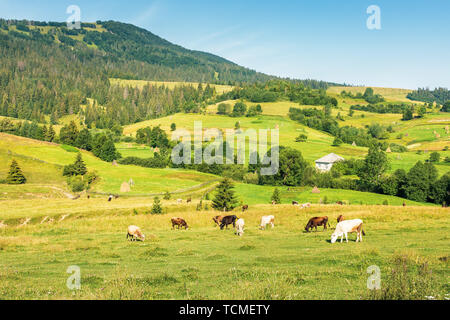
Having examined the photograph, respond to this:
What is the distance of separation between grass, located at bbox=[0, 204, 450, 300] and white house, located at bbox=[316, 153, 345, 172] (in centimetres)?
10184

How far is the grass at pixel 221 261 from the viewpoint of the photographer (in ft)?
40.3

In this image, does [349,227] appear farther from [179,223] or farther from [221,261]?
[179,223]

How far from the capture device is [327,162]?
141m

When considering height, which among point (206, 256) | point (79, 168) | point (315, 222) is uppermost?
point (206, 256)

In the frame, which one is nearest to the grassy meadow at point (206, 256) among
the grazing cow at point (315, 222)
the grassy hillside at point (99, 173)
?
the grazing cow at point (315, 222)

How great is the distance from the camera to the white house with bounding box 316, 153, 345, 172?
13900cm

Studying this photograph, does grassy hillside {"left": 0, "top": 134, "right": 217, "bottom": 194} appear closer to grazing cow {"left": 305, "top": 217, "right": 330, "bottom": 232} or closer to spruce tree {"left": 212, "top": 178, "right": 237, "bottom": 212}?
spruce tree {"left": 212, "top": 178, "right": 237, "bottom": 212}
